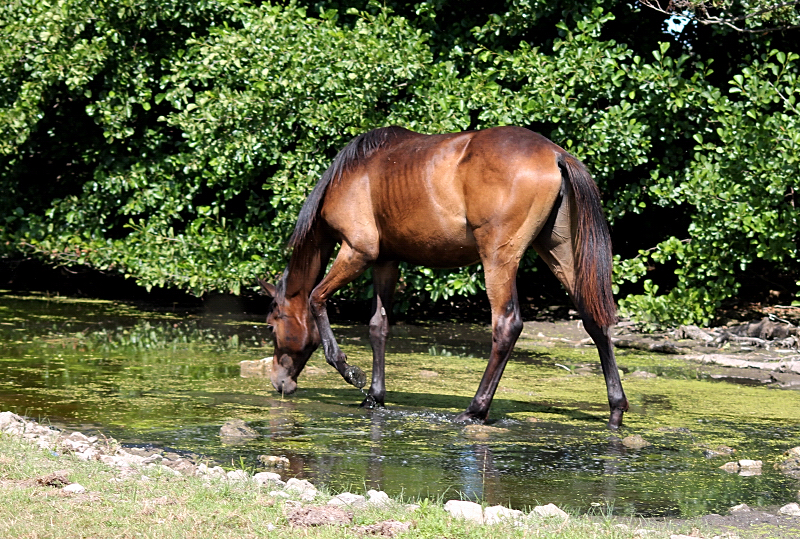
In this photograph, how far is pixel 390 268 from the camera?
772cm

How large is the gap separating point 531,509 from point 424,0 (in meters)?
9.05

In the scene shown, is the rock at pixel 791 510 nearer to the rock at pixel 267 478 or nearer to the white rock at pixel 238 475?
the rock at pixel 267 478

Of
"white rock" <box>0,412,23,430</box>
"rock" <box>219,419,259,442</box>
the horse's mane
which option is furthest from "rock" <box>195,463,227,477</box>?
the horse's mane

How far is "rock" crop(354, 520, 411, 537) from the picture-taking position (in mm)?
3842

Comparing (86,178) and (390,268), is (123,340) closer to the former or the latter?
(390,268)

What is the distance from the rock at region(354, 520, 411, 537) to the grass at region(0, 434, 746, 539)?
29 mm

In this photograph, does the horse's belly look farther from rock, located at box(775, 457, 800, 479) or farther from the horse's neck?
rock, located at box(775, 457, 800, 479)

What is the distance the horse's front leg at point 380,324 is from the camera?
7.36 m

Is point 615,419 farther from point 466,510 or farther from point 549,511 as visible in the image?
point 466,510

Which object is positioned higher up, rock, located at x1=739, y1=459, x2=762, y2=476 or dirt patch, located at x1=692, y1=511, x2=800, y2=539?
rock, located at x1=739, y1=459, x2=762, y2=476

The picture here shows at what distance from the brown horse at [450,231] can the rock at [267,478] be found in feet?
6.82

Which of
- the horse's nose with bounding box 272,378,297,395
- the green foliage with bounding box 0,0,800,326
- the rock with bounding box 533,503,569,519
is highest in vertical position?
the green foliage with bounding box 0,0,800,326

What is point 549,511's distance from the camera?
14.0 feet

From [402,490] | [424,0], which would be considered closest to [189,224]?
[424,0]
